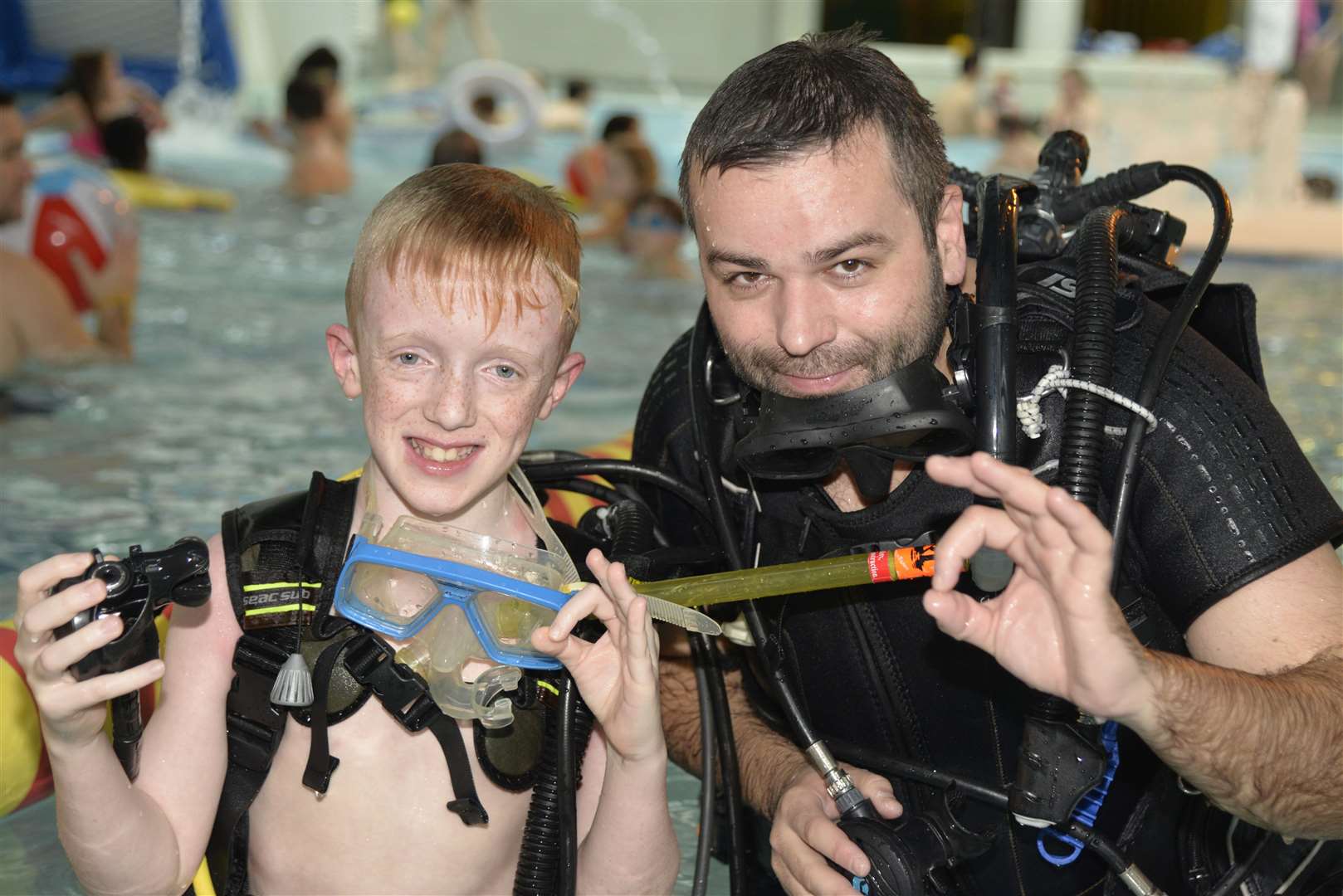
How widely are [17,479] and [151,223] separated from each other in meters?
4.79

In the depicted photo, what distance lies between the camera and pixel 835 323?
6.57 ft

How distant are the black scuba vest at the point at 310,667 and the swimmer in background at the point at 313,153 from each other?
8251 millimetres

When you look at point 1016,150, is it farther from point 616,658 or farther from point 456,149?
point 616,658

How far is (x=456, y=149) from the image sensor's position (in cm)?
709

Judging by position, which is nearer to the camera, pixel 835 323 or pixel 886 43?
pixel 835 323

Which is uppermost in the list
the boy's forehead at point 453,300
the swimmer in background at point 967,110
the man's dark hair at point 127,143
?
the boy's forehead at point 453,300

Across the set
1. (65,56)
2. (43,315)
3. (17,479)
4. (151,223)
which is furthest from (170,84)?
(17,479)

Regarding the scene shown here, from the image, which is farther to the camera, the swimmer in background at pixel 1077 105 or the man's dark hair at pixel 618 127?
the swimmer in background at pixel 1077 105

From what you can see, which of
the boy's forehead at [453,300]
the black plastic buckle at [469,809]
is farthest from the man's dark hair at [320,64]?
the black plastic buckle at [469,809]

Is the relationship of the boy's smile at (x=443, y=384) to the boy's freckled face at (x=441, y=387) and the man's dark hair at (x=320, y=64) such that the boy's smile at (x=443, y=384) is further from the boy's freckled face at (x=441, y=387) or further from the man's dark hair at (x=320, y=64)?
the man's dark hair at (x=320, y=64)

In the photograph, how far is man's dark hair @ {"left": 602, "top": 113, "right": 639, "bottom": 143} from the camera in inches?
371

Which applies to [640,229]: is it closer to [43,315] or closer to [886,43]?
[43,315]

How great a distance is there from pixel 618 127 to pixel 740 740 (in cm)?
752

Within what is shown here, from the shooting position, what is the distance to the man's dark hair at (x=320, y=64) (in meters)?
10.9
